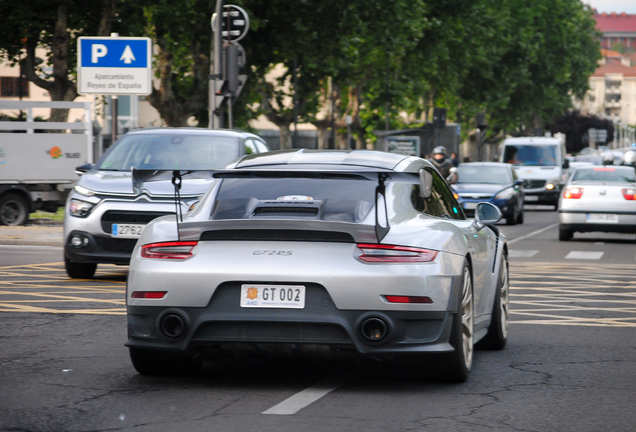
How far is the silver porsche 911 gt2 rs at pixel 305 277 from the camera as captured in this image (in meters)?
6.19

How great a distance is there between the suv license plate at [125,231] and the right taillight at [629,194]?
13401 millimetres

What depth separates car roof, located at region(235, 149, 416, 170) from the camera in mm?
7083

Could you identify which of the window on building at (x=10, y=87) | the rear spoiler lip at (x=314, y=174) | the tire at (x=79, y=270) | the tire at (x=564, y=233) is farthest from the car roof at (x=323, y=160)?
the window on building at (x=10, y=87)

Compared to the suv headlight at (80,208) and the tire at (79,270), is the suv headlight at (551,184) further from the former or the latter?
the suv headlight at (80,208)

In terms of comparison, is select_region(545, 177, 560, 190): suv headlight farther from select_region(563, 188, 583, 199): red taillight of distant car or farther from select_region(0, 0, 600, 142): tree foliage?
select_region(563, 188, 583, 199): red taillight of distant car

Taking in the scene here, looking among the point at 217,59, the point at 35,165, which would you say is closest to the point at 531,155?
the point at 217,59

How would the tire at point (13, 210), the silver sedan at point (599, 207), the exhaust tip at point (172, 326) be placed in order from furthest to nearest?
the tire at point (13, 210), the silver sedan at point (599, 207), the exhaust tip at point (172, 326)

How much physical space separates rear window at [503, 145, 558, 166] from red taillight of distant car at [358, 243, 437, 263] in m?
35.8

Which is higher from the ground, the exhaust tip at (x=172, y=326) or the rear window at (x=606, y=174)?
the exhaust tip at (x=172, y=326)

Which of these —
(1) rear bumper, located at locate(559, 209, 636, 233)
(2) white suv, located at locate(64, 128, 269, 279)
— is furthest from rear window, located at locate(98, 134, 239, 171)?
(1) rear bumper, located at locate(559, 209, 636, 233)

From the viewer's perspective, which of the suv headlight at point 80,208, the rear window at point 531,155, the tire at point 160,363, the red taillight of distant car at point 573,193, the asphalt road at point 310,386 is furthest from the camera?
the rear window at point 531,155

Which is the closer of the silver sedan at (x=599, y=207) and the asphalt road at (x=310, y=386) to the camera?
the asphalt road at (x=310, y=386)

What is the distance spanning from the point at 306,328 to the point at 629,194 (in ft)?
59.4

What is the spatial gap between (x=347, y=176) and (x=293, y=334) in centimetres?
103
